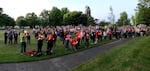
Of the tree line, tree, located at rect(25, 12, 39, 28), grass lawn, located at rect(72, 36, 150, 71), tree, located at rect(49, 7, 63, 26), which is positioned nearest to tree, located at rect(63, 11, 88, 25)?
the tree line

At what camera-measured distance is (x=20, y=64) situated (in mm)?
21219

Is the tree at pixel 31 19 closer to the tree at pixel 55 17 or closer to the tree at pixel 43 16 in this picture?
the tree at pixel 43 16

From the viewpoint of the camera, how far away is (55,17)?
119062 mm

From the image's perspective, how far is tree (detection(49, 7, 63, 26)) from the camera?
119 meters

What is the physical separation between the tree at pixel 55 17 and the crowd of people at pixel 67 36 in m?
70.0

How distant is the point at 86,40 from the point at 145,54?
47.9ft

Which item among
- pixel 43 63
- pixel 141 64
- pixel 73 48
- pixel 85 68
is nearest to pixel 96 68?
pixel 85 68

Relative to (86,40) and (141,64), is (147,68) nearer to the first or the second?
(141,64)

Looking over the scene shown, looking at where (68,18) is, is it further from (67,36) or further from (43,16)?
(67,36)

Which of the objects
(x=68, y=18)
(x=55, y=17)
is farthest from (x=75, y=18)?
(x=55, y=17)

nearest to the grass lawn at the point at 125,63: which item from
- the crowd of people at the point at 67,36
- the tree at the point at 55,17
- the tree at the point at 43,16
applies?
the crowd of people at the point at 67,36

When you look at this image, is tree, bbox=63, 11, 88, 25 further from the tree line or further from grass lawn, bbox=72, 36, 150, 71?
grass lawn, bbox=72, 36, 150, 71

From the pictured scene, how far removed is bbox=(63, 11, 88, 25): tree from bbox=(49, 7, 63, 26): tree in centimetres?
683

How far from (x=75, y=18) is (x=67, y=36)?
82120mm
